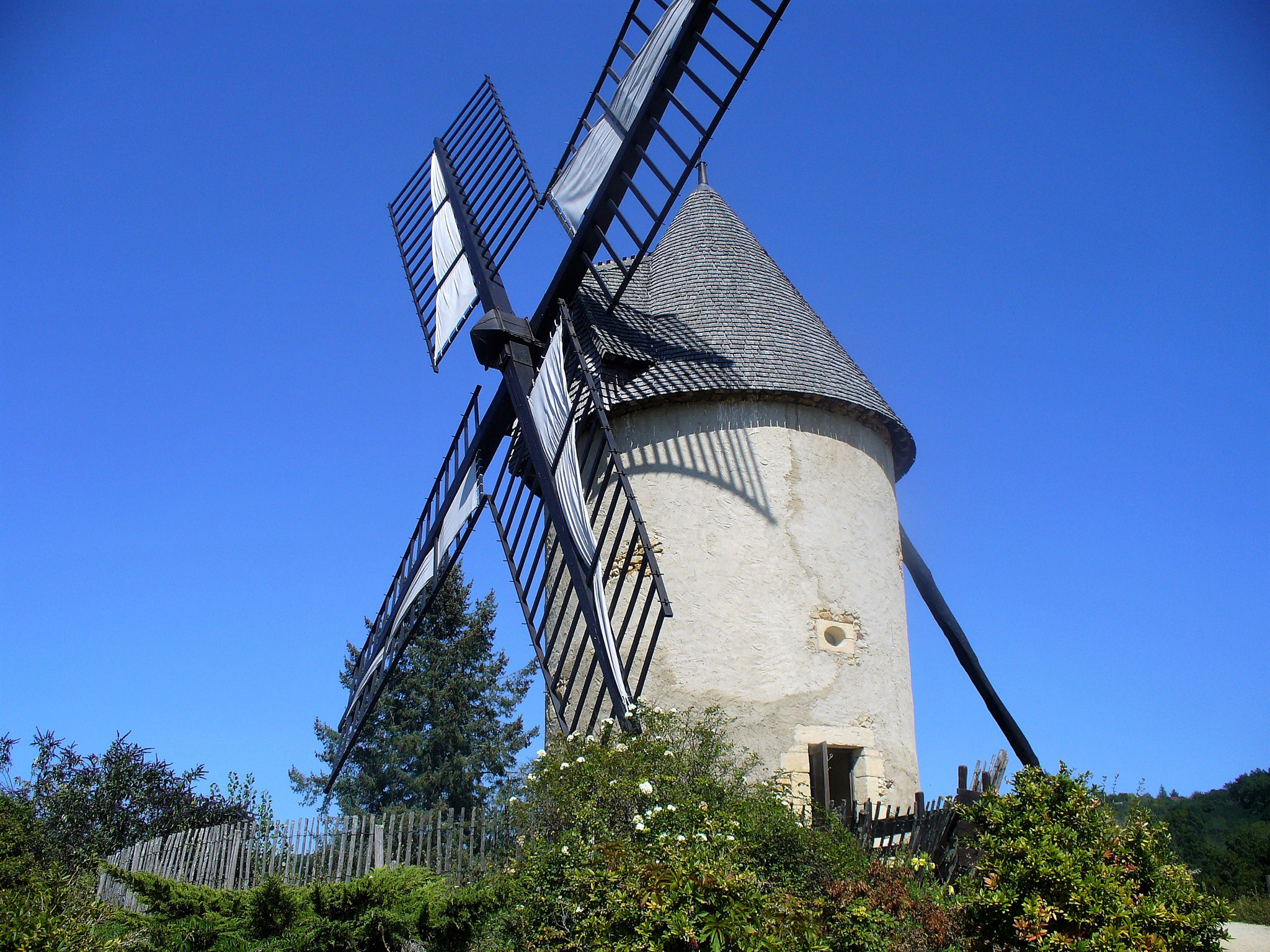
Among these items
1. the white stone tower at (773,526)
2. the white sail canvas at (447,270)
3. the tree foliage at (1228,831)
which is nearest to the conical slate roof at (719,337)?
the white stone tower at (773,526)

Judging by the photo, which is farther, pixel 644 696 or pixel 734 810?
pixel 644 696

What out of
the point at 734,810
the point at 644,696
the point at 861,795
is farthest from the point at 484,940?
the point at 861,795

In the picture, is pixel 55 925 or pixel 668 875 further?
pixel 55 925

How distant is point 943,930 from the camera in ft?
14.8

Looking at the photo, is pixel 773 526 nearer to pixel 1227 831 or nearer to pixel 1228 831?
pixel 1228 831

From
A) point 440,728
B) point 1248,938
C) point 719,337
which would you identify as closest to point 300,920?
point 719,337

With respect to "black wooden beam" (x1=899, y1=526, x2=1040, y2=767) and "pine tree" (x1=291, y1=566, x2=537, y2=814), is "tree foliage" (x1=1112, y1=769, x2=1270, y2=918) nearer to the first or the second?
"black wooden beam" (x1=899, y1=526, x2=1040, y2=767)

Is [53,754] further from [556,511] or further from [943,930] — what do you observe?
[943,930]

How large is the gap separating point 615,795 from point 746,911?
6.16ft

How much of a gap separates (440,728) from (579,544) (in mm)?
12016

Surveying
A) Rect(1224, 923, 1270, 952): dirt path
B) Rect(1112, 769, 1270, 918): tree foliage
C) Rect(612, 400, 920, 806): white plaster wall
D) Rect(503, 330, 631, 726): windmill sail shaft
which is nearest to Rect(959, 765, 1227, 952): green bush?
Rect(1112, 769, 1270, 918): tree foliage

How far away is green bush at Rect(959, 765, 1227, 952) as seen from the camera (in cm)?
378

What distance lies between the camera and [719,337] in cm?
888

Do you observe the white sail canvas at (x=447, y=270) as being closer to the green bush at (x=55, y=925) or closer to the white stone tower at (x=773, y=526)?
the white stone tower at (x=773, y=526)
